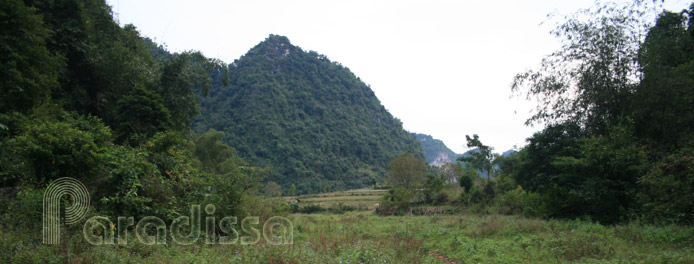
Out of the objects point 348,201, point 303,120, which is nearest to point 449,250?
point 348,201

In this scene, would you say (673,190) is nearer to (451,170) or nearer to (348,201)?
(348,201)

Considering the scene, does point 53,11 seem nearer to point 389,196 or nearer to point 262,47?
point 389,196

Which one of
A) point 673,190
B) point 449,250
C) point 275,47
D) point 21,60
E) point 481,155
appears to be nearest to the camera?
point 449,250

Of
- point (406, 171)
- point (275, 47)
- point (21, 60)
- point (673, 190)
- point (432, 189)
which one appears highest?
point (275, 47)

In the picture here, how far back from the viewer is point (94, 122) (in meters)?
12.5

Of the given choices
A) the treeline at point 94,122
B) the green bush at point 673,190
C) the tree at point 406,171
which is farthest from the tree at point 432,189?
the treeline at point 94,122

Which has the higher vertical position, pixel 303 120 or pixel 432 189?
pixel 303 120

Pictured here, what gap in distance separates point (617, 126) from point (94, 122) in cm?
2204

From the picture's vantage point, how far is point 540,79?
1964 cm

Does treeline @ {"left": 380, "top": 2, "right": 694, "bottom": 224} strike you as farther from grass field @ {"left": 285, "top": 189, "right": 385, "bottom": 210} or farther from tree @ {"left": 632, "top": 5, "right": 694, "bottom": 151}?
grass field @ {"left": 285, "top": 189, "right": 385, "bottom": 210}

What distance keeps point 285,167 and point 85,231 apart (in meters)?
74.2

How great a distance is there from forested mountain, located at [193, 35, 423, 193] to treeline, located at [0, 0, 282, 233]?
53.0 m

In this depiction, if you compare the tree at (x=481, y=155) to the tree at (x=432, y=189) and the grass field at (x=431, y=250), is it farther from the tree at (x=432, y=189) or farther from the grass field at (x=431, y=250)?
the grass field at (x=431, y=250)

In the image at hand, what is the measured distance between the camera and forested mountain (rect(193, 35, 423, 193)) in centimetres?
8119
